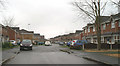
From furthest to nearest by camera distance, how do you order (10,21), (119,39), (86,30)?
(86,30)
(10,21)
(119,39)

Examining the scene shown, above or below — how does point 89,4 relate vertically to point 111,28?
above

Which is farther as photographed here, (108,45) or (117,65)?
(108,45)

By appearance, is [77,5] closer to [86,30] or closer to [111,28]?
[111,28]

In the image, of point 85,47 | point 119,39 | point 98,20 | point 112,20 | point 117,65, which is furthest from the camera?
point 112,20

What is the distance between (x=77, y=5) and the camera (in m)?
21.7

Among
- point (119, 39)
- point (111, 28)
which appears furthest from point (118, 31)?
point (111, 28)

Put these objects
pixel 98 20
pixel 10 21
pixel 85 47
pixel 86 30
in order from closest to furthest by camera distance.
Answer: pixel 98 20 < pixel 85 47 < pixel 10 21 < pixel 86 30

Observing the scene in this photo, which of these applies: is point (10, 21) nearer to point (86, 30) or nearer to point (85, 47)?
point (85, 47)

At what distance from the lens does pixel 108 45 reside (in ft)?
78.1

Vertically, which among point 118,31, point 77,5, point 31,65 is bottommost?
point 31,65

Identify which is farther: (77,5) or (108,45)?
(108,45)

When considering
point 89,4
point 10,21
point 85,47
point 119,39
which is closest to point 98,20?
point 89,4

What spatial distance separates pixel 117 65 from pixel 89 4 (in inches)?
546

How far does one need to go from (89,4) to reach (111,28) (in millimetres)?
13259
